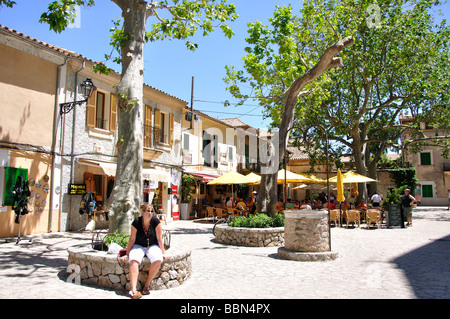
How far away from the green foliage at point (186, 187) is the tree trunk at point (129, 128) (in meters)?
12.4

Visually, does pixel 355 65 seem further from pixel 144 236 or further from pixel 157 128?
pixel 144 236

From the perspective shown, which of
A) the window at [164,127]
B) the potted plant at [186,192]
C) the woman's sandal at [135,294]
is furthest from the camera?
the potted plant at [186,192]

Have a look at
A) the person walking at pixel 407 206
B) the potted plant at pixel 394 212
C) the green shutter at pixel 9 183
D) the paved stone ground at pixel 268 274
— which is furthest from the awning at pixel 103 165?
the person walking at pixel 407 206

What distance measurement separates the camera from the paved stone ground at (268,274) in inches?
199

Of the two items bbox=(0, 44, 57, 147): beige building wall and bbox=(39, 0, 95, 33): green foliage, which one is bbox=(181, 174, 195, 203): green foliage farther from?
bbox=(39, 0, 95, 33): green foliage

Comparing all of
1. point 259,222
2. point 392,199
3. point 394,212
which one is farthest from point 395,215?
point 259,222

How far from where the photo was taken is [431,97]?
18.8 m

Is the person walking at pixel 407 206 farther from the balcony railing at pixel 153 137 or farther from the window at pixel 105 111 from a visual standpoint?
the window at pixel 105 111

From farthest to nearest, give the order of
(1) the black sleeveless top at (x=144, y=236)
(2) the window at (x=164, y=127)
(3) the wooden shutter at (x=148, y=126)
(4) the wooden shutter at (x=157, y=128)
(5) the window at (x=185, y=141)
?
(5) the window at (x=185, y=141)
(2) the window at (x=164, y=127)
(4) the wooden shutter at (x=157, y=128)
(3) the wooden shutter at (x=148, y=126)
(1) the black sleeveless top at (x=144, y=236)

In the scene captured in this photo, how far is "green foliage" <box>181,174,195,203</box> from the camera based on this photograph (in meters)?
19.3

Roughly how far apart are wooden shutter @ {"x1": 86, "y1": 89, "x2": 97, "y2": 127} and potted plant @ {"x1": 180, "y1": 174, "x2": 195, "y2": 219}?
6.81 meters

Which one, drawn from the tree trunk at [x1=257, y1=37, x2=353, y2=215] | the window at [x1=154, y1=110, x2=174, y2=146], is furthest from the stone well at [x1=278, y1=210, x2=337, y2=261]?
the window at [x1=154, y1=110, x2=174, y2=146]

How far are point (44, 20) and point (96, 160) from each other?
7.38m
